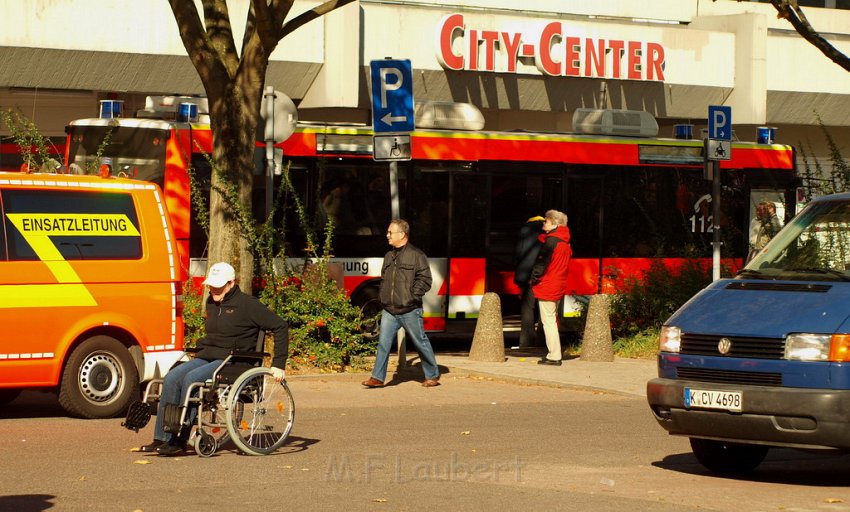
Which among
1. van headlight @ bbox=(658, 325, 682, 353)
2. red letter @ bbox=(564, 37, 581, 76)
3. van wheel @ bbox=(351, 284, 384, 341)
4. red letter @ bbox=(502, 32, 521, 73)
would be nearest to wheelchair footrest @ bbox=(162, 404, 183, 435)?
van headlight @ bbox=(658, 325, 682, 353)

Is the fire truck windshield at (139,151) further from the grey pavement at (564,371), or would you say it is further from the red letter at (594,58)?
the red letter at (594,58)

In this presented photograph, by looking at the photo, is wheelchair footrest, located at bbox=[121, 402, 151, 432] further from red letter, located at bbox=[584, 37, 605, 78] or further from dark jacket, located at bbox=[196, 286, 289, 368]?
red letter, located at bbox=[584, 37, 605, 78]

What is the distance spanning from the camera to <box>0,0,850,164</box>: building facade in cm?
2538

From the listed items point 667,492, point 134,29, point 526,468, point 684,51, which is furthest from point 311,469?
point 684,51

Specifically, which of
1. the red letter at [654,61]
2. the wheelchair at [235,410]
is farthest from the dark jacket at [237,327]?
the red letter at [654,61]

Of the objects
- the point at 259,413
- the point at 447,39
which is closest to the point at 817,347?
the point at 259,413

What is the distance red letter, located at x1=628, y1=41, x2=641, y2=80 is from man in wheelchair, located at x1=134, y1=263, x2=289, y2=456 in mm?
21638

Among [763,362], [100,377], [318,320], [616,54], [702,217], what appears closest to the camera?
[763,362]

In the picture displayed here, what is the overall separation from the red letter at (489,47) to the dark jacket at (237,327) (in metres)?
Result: 19.3

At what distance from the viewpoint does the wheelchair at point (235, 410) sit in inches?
413

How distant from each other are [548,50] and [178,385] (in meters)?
20.8

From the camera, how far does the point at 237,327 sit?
427 inches

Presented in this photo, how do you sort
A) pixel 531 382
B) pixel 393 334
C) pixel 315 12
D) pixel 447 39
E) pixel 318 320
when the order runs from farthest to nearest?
pixel 447 39, pixel 318 320, pixel 531 382, pixel 315 12, pixel 393 334

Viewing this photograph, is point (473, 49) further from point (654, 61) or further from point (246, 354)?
point (246, 354)
